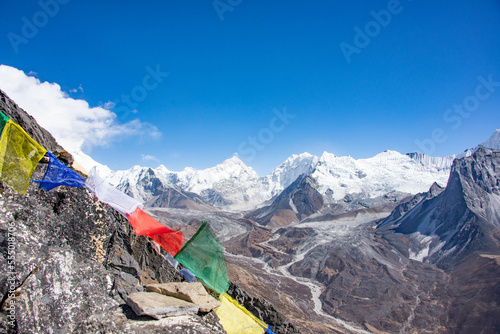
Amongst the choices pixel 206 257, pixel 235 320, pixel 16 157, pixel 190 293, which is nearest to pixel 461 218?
pixel 235 320

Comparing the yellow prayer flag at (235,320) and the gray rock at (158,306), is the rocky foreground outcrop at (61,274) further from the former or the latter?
the yellow prayer flag at (235,320)

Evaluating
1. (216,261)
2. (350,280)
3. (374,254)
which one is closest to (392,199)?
(374,254)

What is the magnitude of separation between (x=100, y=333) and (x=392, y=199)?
15248 cm

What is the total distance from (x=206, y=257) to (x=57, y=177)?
3689 mm

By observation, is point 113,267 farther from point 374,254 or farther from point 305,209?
point 305,209

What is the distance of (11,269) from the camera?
3492 millimetres

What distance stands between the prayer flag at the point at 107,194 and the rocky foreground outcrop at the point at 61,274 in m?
0.37

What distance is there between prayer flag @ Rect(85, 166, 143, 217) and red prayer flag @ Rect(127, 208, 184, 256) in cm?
35

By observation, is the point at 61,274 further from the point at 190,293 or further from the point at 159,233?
the point at 159,233

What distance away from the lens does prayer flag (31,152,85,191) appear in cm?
520

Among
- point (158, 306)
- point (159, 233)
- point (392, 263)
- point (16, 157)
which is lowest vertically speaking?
point (392, 263)

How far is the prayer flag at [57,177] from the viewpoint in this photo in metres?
5.20

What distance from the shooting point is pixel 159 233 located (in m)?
7.52

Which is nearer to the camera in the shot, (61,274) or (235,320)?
(61,274)
